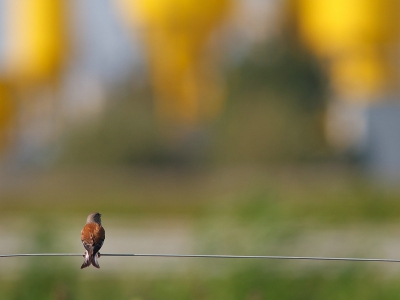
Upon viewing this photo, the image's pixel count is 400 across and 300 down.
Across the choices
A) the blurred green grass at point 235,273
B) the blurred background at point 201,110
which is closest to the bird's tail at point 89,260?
the blurred green grass at point 235,273

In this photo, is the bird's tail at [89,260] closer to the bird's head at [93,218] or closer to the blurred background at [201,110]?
the bird's head at [93,218]

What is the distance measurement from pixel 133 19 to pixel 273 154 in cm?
477

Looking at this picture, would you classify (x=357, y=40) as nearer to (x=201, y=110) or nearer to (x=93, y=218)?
(x=201, y=110)

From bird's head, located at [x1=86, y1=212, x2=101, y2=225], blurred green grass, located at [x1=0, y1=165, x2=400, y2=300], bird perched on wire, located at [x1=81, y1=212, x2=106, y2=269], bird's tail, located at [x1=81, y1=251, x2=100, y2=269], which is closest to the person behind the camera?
bird's tail, located at [x1=81, y1=251, x2=100, y2=269]

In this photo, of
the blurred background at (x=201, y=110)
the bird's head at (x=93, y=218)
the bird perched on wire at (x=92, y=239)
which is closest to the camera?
the bird perched on wire at (x=92, y=239)

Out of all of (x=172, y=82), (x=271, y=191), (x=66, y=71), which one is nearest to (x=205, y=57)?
(x=172, y=82)

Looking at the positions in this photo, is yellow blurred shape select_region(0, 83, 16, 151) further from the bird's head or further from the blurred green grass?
the bird's head

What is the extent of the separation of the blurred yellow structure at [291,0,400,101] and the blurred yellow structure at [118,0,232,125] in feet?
7.50

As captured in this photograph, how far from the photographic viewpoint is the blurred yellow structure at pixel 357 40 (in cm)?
2147

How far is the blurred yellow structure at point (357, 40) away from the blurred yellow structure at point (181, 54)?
2287 mm

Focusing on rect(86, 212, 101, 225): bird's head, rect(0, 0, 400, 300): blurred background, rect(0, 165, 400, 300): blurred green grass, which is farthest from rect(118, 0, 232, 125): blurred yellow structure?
rect(86, 212, 101, 225): bird's head

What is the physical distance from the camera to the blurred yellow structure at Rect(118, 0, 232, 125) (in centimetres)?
2153

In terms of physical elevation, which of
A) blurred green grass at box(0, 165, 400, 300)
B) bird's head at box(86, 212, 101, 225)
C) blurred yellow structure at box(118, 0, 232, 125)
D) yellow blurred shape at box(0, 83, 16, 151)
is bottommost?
blurred green grass at box(0, 165, 400, 300)

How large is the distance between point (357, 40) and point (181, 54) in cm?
404
